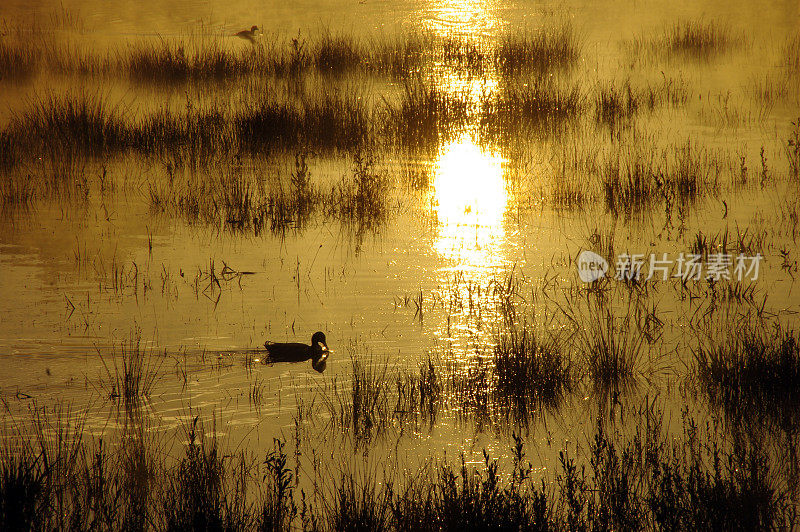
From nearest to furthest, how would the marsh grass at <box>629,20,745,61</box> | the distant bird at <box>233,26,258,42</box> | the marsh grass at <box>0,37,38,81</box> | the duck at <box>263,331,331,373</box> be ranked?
the duck at <box>263,331,331,373</box> < the marsh grass at <box>0,37,38,81</box> < the marsh grass at <box>629,20,745,61</box> < the distant bird at <box>233,26,258,42</box>

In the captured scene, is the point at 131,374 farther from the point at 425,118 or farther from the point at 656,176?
the point at 425,118

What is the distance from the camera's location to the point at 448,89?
1326 centimetres

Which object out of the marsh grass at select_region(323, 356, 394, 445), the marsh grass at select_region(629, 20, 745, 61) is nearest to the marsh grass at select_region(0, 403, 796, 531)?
the marsh grass at select_region(323, 356, 394, 445)

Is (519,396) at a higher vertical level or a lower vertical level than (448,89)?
lower

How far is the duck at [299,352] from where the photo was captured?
513 centimetres

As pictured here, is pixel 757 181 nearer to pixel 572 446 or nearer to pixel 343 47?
→ pixel 572 446

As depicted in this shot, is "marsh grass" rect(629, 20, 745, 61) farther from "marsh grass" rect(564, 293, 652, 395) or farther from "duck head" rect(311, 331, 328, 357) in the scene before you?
"duck head" rect(311, 331, 328, 357)

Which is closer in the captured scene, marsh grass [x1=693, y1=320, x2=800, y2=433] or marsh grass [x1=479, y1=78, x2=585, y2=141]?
marsh grass [x1=693, y1=320, x2=800, y2=433]

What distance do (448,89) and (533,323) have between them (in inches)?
316

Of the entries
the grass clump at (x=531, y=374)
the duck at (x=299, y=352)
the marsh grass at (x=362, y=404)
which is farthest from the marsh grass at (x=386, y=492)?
the duck at (x=299, y=352)

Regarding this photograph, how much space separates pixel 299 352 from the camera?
516cm

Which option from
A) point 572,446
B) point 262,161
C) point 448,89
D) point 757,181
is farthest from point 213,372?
point 448,89

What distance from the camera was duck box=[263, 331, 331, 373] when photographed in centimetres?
513

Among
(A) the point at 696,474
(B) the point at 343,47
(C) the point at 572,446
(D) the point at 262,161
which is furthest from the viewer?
(B) the point at 343,47
